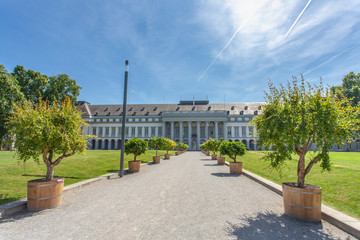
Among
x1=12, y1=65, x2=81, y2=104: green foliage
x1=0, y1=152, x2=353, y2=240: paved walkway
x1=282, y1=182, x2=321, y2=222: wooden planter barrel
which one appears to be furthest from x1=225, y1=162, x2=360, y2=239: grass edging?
x1=12, y1=65, x2=81, y2=104: green foliage

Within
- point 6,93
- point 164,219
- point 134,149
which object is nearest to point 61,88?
point 6,93

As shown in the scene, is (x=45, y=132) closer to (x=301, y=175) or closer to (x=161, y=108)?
(x=301, y=175)

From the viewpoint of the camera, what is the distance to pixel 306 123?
542 cm

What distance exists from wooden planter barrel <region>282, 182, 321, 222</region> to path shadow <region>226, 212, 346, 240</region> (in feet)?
0.56

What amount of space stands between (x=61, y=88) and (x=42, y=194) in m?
39.1

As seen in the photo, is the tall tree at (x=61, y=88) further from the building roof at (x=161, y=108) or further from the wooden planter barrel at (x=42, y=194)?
the building roof at (x=161, y=108)

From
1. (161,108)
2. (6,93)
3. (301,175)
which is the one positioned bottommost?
(301,175)

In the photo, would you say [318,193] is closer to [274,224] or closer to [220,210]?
[274,224]

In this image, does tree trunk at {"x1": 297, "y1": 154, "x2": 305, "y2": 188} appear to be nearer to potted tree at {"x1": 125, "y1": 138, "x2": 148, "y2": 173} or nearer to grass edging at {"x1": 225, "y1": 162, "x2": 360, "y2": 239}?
grass edging at {"x1": 225, "y1": 162, "x2": 360, "y2": 239}

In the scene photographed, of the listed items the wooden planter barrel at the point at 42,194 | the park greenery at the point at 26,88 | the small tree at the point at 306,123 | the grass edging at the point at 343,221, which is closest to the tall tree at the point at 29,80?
the park greenery at the point at 26,88

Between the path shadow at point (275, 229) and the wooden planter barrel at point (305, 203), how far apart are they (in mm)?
171

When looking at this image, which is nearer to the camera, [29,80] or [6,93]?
[6,93]

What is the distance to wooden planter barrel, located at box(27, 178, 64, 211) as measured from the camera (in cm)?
588

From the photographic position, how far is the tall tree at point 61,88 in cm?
3716
